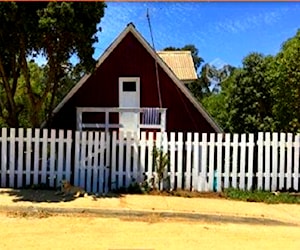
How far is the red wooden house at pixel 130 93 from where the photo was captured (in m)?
19.6

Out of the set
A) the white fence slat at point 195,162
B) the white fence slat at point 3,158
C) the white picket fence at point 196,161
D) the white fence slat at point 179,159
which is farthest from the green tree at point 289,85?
Answer: the white fence slat at point 3,158

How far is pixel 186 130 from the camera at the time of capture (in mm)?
20156

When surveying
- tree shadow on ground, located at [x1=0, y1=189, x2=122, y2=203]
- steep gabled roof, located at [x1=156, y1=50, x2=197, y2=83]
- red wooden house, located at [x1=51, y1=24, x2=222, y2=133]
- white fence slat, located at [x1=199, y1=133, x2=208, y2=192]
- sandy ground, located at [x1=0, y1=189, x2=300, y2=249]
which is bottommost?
sandy ground, located at [x1=0, y1=189, x2=300, y2=249]

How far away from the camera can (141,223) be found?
8852mm

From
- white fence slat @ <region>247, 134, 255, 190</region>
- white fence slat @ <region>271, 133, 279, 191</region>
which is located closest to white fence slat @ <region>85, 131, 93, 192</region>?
white fence slat @ <region>247, 134, 255, 190</region>

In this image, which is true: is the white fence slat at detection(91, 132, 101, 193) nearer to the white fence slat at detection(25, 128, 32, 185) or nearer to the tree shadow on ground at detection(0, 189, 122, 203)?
the tree shadow on ground at detection(0, 189, 122, 203)

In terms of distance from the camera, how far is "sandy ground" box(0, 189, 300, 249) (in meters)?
7.21

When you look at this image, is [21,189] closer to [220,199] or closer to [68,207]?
[68,207]

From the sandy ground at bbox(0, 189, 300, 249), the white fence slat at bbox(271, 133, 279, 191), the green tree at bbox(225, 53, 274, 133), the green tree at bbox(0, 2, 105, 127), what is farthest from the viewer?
the green tree at bbox(225, 53, 274, 133)

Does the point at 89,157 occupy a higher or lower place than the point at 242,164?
higher

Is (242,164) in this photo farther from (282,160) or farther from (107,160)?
(107,160)

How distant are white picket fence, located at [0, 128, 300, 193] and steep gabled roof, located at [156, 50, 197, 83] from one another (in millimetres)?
10678

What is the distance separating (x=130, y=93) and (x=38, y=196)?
31.4 ft

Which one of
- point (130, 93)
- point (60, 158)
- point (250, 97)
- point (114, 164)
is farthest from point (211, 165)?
point (250, 97)
